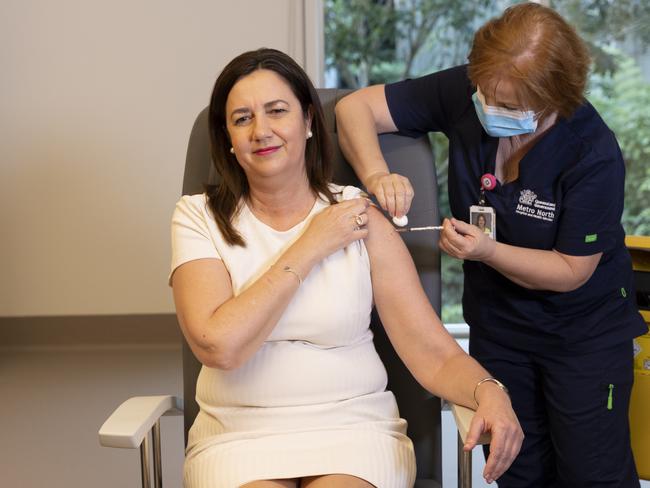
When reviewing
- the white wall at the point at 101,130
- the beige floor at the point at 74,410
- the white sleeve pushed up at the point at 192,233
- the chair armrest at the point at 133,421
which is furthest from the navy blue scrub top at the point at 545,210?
the white wall at the point at 101,130

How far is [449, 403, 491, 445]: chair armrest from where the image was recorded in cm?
143

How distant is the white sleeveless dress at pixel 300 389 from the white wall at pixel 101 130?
7.99ft

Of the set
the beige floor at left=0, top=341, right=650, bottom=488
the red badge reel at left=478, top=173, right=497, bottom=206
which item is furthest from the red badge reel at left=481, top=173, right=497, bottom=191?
the beige floor at left=0, top=341, right=650, bottom=488

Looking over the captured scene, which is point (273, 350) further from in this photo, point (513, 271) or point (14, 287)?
point (14, 287)

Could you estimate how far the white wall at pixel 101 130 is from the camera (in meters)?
3.96

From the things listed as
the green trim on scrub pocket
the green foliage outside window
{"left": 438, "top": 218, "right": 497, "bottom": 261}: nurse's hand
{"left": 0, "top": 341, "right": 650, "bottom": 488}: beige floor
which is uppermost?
the green foliage outside window

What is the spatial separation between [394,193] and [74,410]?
224 cm

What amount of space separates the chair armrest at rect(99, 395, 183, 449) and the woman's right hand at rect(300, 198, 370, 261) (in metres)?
0.41

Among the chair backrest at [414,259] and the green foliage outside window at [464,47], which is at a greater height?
the green foliage outside window at [464,47]

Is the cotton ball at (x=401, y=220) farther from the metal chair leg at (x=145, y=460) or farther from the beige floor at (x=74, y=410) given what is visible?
the beige floor at (x=74, y=410)

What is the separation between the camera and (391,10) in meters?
4.15

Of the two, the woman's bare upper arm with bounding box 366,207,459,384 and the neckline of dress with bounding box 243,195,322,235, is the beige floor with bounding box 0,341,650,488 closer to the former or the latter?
the woman's bare upper arm with bounding box 366,207,459,384

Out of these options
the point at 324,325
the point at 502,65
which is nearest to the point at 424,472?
the point at 324,325

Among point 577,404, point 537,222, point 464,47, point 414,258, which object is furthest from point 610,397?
point 464,47
